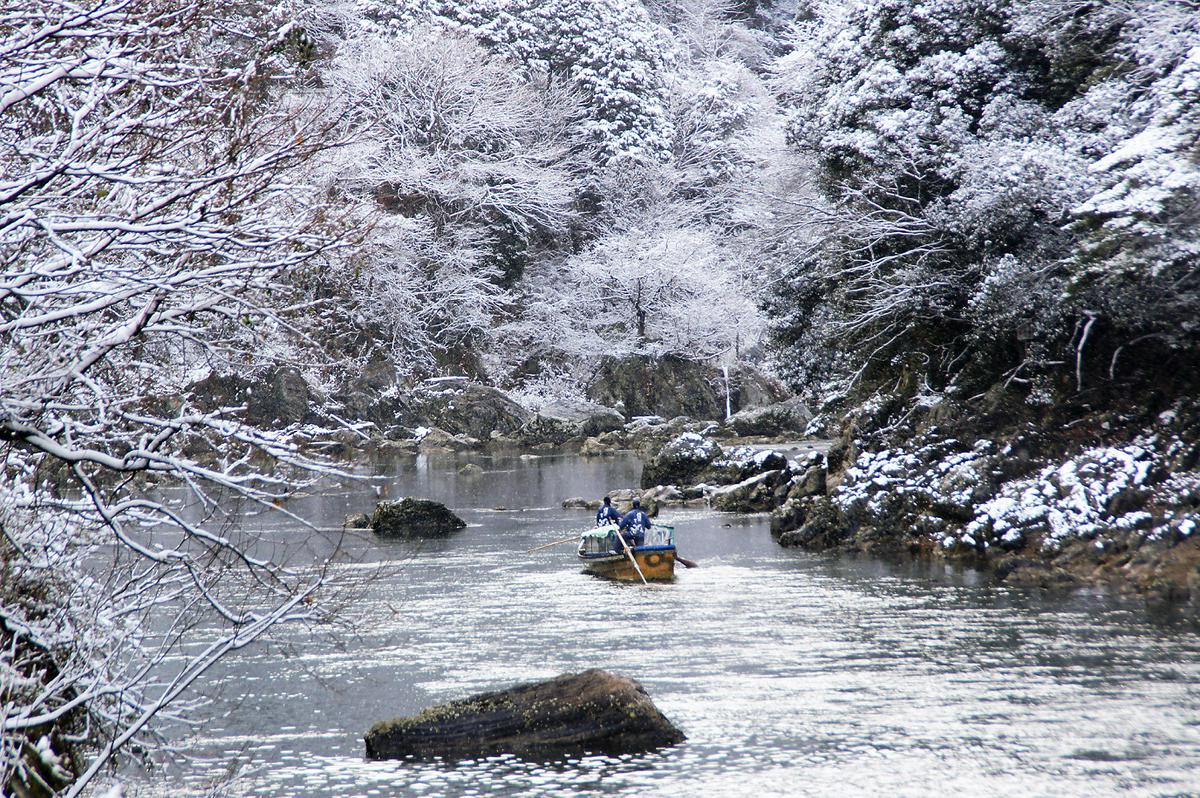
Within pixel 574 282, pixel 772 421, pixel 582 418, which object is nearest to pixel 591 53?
pixel 574 282

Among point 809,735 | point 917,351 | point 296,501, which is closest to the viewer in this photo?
point 809,735

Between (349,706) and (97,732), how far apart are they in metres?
5.79

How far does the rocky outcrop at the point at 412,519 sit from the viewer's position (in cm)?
2883

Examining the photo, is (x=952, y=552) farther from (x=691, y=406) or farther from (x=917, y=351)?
(x=691, y=406)

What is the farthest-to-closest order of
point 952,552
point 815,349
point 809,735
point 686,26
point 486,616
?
point 686,26 < point 815,349 < point 952,552 < point 486,616 < point 809,735

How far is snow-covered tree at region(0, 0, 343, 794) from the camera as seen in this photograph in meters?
5.90

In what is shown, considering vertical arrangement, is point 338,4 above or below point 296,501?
above

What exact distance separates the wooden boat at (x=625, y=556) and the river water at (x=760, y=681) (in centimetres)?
45

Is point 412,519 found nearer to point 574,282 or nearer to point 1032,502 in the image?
point 1032,502

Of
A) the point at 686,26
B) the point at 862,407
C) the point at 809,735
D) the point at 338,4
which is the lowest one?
the point at 809,735

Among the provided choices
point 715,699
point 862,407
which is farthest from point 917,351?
point 715,699

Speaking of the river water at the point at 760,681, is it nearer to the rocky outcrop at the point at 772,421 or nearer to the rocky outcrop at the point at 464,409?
the rocky outcrop at the point at 772,421

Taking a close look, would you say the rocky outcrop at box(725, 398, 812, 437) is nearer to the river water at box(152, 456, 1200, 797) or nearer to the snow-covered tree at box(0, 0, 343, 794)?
the river water at box(152, 456, 1200, 797)

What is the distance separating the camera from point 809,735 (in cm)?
1272
